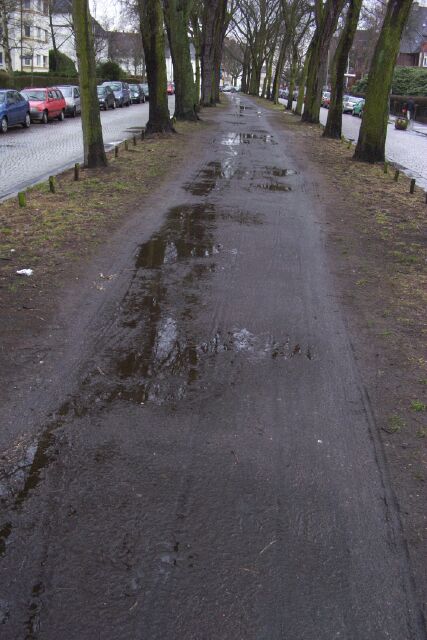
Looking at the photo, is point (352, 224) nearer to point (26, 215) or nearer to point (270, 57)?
point (26, 215)

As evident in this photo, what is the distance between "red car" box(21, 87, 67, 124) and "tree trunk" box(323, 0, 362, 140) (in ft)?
42.1

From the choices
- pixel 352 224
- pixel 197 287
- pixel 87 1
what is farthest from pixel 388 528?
pixel 87 1

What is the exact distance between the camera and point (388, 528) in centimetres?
328

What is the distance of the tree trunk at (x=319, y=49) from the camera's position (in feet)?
82.4

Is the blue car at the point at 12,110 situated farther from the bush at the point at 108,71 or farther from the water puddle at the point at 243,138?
the bush at the point at 108,71

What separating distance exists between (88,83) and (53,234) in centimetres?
589

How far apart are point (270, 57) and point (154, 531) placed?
64894 mm

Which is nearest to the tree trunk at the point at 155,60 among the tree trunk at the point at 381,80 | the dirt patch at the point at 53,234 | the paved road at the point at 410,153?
the dirt patch at the point at 53,234

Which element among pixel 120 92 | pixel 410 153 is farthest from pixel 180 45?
pixel 120 92

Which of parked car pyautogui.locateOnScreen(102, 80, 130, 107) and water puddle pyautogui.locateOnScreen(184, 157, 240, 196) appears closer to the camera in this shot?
water puddle pyautogui.locateOnScreen(184, 157, 240, 196)

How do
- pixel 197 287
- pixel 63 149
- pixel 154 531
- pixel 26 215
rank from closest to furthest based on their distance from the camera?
pixel 154 531 → pixel 197 287 → pixel 26 215 → pixel 63 149

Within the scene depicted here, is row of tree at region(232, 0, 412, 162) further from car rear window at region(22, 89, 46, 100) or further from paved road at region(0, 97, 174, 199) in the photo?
car rear window at region(22, 89, 46, 100)

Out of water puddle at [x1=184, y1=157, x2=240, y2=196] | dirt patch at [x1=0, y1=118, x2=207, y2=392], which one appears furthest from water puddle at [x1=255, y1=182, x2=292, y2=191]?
dirt patch at [x1=0, y1=118, x2=207, y2=392]

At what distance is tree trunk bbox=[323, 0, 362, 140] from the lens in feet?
69.2
